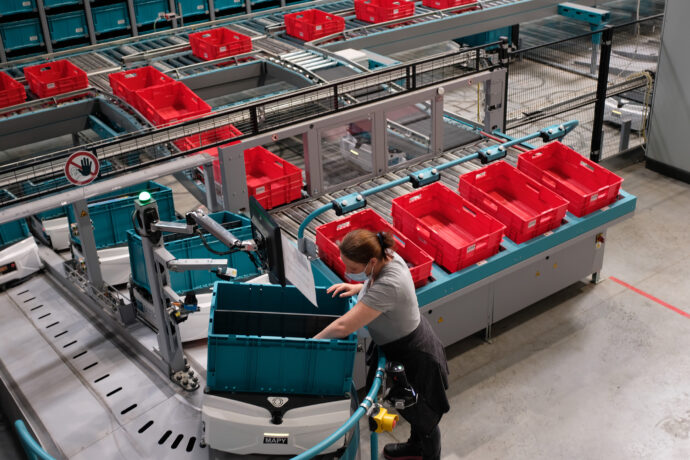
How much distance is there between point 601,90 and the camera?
818 cm

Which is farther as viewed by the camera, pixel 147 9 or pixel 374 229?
pixel 147 9

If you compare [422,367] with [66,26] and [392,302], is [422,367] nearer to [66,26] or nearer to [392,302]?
[392,302]

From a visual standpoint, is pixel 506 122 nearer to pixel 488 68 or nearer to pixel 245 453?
pixel 488 68

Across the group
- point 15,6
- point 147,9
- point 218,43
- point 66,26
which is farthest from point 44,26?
point 218,43

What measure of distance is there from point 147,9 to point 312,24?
14.2 ft

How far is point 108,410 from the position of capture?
14.0 ft

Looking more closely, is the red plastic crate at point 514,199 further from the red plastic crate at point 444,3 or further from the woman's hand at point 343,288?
the red plastic crate at point 444,3

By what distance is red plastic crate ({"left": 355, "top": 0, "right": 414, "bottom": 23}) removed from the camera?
31.5 feet

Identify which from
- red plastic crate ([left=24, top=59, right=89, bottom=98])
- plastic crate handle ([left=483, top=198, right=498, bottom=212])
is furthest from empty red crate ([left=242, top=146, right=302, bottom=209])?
red plastic crate ([left=24, top=59, right=89, bottom=98])

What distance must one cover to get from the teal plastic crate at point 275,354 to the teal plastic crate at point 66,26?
893 centimetres

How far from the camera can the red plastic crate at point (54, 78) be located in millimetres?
7836

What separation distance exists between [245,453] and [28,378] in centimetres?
169

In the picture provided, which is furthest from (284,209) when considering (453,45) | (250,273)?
(453,45)

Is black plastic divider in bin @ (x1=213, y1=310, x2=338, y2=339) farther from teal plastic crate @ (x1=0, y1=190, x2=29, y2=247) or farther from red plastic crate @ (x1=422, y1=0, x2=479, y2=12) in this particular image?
red plastic crate @ (x1=422, y1=0, x2=479, y2=12)
